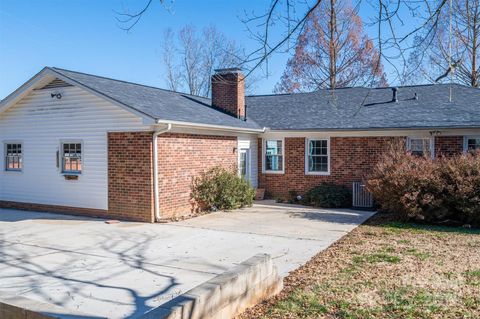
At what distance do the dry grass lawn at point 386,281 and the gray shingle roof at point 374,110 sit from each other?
6003 millimetres

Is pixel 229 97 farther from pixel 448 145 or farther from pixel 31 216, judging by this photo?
pixel 31 216

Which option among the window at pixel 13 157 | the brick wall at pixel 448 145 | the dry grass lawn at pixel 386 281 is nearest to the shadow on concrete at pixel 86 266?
the dry grass lawn at pixel 386 281

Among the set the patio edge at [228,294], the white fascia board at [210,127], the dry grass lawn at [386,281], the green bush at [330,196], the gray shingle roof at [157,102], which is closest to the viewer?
the patio edge at [228,294]

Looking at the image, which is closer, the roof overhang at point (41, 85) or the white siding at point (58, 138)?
the roof overhang at point (41, 85)

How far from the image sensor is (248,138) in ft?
56.4

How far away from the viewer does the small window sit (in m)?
17.4

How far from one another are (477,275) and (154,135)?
27.0ft

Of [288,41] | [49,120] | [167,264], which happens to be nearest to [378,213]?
[167,264]

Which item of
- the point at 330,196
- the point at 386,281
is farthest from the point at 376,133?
the point at 386,281

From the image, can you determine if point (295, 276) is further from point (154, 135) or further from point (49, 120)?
point (49, 120)

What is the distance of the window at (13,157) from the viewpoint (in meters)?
14.5

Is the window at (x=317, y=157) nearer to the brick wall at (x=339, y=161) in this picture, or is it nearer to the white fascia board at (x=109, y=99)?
the brick wall at (x=339, y=161)

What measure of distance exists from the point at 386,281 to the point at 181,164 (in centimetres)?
782

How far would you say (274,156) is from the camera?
1753 cm
